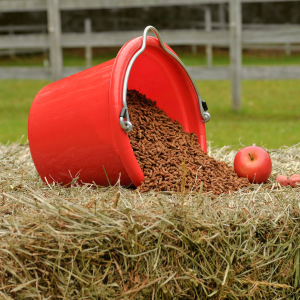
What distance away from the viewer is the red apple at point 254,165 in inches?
95.2

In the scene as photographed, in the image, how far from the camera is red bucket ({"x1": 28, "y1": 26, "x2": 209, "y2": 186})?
2109 mm

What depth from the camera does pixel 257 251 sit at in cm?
177

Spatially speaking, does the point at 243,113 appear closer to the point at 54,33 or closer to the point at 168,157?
the point at 54,33

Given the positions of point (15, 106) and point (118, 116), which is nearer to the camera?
point (118, 116)

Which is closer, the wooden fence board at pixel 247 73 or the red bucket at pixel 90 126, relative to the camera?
the red bucket at pixel 90 126

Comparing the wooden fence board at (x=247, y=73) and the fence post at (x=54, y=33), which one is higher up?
the fence post at (x=54, y=33)

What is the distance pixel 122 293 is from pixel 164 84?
1.62 meters

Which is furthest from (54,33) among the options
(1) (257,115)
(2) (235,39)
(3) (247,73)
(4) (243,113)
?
(1) (257,115)

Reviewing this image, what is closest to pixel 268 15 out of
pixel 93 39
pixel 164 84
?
pixel 93 39

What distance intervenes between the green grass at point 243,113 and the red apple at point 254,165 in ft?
2.26

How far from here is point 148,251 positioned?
1.66 metres

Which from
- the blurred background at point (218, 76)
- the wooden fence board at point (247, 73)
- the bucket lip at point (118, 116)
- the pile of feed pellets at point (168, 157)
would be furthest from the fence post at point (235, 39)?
the bucket lip at point (118, 116)

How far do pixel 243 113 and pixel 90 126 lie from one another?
16.1 feet

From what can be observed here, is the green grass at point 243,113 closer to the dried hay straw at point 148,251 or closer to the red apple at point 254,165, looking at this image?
the red apple at point 254,165
